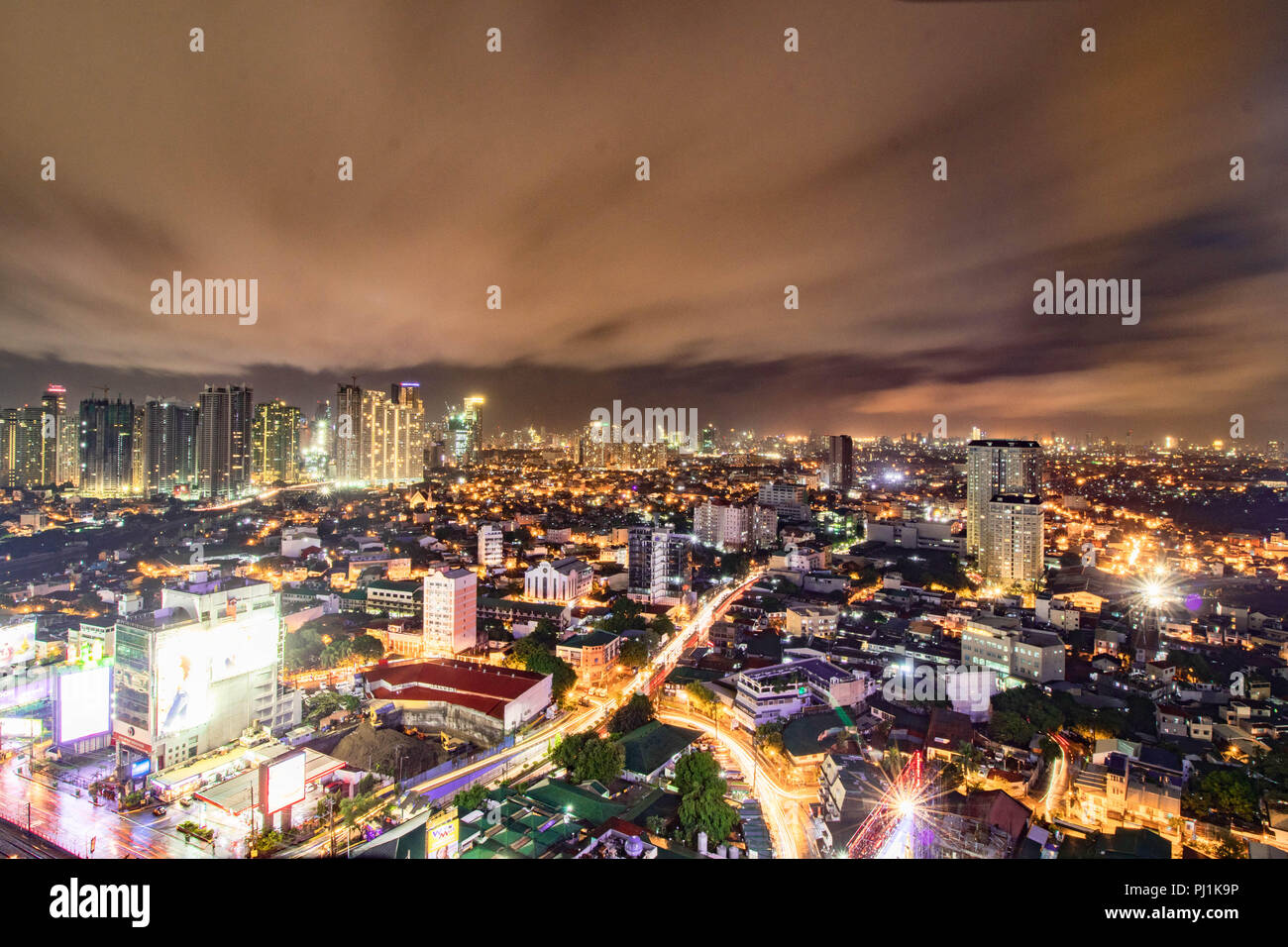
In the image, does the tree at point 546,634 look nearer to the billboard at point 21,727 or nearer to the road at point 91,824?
Result: the road at point 91,824

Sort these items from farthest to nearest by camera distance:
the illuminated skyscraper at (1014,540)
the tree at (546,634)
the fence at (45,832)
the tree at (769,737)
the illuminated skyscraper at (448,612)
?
the illuminated skyscraper at (1014,540), the illuminated skyscraper at (448,612), the tree at (546,634), the tree at (769,737), the fence at (45,832)

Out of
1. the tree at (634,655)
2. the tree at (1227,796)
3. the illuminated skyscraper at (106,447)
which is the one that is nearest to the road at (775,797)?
the tree at (634,655)

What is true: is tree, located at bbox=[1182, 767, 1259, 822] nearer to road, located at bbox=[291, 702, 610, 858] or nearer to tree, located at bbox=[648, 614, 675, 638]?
road, located at bbox=[291, 702, 610, 858]

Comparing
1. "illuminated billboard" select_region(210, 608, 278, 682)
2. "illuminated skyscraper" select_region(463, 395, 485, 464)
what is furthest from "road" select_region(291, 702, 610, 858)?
"illuminated skyscraper" select_region(463, 395, 485, 464)

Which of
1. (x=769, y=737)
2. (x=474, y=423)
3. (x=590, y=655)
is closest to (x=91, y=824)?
(x=590, y=655)

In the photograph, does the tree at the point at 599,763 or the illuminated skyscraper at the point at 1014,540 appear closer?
the tree at the point at 599,763
